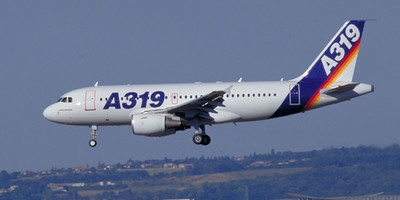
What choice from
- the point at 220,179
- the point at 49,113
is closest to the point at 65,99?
the point at 49,113

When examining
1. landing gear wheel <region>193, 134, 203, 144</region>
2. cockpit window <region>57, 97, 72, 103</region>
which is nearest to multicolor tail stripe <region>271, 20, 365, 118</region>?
landing gear wheel <region>193, 134, 203, 144</region>

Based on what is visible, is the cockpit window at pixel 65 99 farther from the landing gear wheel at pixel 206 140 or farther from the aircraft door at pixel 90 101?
the landing gear wheel at pixel 206 140

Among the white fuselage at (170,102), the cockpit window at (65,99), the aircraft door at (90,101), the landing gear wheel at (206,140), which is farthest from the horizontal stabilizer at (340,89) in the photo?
the cockpit window at (65,99)

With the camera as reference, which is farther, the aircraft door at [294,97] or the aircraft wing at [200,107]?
the aircraft door at [294,97]

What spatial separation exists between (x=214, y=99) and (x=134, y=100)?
5.67 m

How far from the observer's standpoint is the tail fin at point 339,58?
2184 inches

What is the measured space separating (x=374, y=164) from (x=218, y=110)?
5102 centimetres

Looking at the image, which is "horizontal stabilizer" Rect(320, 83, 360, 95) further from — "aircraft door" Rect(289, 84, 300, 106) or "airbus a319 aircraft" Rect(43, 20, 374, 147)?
"aircraft door" Rect(289, 84, 300, 106)

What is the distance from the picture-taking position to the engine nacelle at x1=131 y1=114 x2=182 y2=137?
177ft

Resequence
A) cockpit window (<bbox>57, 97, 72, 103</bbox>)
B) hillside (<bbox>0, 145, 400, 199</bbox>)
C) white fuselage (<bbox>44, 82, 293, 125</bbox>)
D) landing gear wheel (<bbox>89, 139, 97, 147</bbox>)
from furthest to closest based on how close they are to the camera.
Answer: hillside (<bbox>0, 145, 400, 199</bbox>) < cockpit window (<bbox>57, 97, 72, 103</bbox>) < landing gear wheel (<bbox>89, 139, 97, 147</bbox>) < white fuselage (<bbox>44, 82, 293, 125</bbox>)

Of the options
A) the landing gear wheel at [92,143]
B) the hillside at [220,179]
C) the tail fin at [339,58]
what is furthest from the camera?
the hillside at [220,179]

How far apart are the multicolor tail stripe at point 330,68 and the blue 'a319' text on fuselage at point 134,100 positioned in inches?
287

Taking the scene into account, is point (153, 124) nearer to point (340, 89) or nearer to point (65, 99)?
point (65, 99)

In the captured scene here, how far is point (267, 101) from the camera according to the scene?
54375 mm
